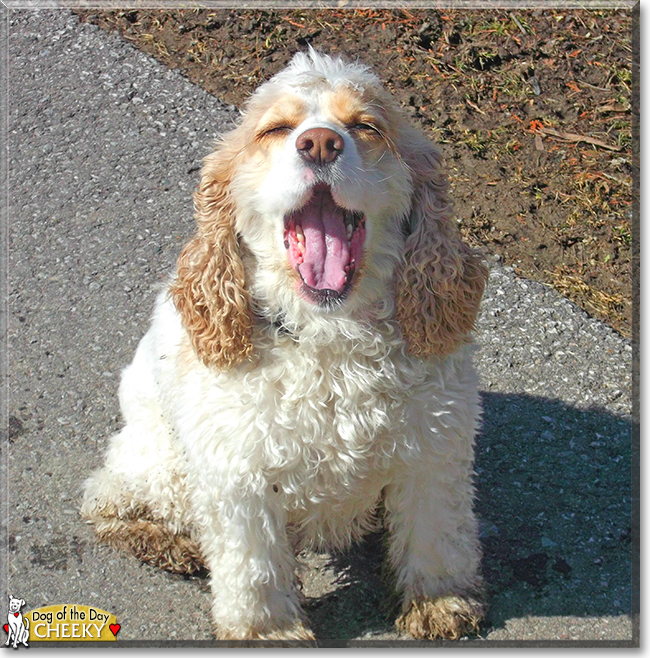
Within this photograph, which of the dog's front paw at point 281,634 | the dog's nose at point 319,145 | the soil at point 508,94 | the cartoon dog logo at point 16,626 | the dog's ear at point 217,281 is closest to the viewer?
the dog's nose at point 319,145

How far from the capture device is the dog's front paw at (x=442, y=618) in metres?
3.51

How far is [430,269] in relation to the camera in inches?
122

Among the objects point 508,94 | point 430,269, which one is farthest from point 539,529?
point 508,94

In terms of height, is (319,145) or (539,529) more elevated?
(319,145)

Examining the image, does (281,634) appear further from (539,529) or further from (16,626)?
(539,529)

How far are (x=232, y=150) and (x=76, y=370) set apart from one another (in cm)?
221

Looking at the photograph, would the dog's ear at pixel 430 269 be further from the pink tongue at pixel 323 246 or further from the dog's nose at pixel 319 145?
the dog's nose at pixel 319 145

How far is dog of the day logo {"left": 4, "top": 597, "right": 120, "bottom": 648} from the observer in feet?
11.9

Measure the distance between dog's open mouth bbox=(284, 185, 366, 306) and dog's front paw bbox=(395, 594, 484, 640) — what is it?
1.37m

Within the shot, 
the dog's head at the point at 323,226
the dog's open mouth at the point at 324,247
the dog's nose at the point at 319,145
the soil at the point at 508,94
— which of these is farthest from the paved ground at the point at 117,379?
the dog's nose at the point at 319,145

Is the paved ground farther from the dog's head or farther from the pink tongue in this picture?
the pink tongue

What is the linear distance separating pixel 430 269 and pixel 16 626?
2235 mm

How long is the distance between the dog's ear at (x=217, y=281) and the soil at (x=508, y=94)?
2715 millimetres

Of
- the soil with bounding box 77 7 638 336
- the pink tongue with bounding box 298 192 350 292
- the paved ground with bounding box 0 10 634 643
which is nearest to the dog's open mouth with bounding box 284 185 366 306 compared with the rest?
the pink tongue with bounding box 298 192 350 292
